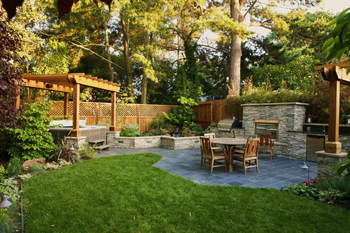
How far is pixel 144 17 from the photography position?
13633mm

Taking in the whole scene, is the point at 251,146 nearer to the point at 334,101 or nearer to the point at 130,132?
the point at 334,101

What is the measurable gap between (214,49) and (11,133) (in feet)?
51.5

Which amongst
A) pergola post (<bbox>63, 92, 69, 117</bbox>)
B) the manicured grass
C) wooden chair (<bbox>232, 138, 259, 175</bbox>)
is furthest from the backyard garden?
pergola post (<bbox>63, 92, 69, 117</bbox>)

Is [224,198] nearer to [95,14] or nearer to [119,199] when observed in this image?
[119,199]

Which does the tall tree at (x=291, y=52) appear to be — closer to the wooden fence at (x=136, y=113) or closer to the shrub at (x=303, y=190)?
the wooden fence at (x=136, y=113)

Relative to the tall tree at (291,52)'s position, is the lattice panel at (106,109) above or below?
below

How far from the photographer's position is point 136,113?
12883 millimetres

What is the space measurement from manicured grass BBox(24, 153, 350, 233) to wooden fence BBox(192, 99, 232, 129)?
6.95 meters

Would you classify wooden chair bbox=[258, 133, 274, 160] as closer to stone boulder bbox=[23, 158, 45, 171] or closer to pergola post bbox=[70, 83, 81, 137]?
pergola post bbox=[70, 83, 81, 137]

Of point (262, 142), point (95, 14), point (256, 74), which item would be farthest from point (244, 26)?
point (95, 14)

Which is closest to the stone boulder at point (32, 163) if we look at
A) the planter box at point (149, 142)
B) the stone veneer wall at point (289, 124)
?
the planter box at point (149, 142)

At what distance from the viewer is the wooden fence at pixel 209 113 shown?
12.0 m

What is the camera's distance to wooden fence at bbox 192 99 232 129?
1195 cm

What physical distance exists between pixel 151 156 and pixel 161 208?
440cm
